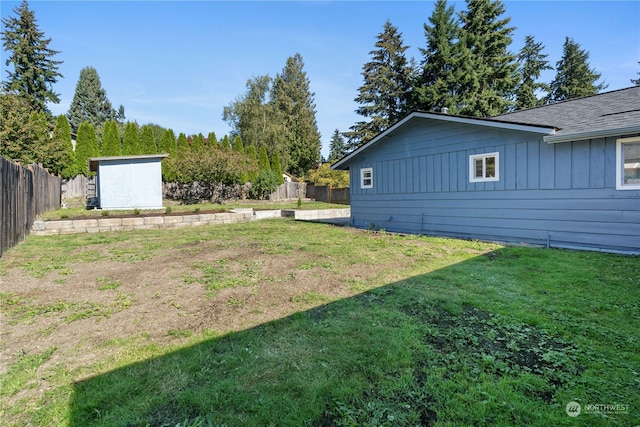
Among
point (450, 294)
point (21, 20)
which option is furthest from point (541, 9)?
point (21, 20)

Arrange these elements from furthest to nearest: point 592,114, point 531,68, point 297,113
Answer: point 297,113, point 531,68, point 592,114

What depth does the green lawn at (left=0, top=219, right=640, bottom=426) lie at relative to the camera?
192 centimetres

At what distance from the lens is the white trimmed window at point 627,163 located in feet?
20.3

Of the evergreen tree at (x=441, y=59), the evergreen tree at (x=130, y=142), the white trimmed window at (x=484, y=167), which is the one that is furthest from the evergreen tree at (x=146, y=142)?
the white trimmed window at (x=484, y=167)

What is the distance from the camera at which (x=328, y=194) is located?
26.7 m

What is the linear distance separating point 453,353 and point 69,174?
78.8ft

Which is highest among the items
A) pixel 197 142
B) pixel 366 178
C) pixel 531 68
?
pixel 531 68

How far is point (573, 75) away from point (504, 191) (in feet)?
108

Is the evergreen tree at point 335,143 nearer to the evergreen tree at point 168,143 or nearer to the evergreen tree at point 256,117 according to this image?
the evergreen tree at point 256,117

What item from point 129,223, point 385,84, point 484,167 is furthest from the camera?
point 385,84

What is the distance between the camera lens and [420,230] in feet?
32.8

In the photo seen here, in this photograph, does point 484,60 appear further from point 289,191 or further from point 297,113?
point 297,113

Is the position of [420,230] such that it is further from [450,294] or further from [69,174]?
[69,174]

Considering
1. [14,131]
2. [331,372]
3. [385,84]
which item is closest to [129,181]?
[14,131]
